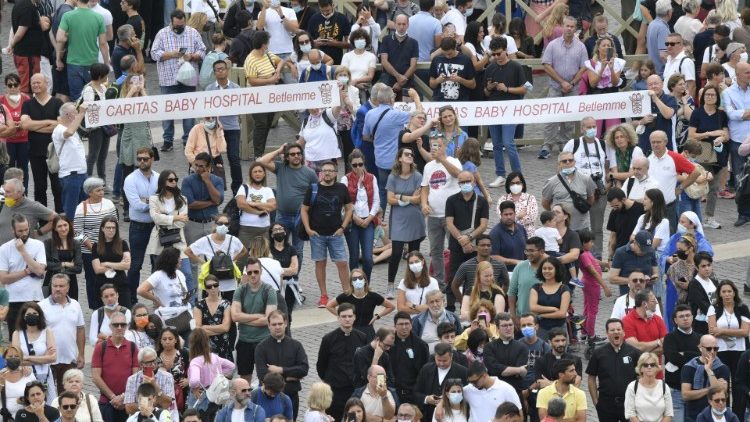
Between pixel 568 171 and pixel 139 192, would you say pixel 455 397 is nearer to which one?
pixel 568 171

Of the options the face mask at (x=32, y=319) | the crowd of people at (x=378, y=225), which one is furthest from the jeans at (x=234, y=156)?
the face mask at (x=32, y=319)

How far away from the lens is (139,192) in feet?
77.2

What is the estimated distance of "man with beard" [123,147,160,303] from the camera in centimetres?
2339

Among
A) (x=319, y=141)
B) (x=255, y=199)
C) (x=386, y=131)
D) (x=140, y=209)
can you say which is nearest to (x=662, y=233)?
(x=386, y=131)

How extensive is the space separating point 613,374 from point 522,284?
1849 millimetres

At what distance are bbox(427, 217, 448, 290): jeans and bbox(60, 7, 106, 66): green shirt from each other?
6.33 m

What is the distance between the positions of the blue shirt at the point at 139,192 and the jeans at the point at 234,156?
9.34 feet

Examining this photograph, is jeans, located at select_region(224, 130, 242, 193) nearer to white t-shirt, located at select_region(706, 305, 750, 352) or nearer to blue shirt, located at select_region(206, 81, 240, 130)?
blue shirt, located at select_region(206, 81, 240, 130)

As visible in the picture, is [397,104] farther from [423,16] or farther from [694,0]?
[694,0]

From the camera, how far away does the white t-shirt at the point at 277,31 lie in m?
28.6

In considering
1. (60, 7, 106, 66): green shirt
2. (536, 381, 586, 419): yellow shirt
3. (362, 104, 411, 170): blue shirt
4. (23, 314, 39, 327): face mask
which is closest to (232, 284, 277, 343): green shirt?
(23, 314, 39, 327): face mask

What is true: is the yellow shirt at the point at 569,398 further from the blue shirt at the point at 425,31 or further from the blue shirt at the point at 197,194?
the blue shirt at the point at 425,31

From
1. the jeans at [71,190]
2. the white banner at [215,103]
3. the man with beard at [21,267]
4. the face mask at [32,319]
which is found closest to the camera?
the face mask at [32,319]

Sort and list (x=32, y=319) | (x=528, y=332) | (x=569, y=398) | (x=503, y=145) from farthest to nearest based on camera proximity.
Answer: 1. (x=503, y=145)
2. (x=32, y=319)
3. (x=528, y=332)
4. (x=569, y=398)
